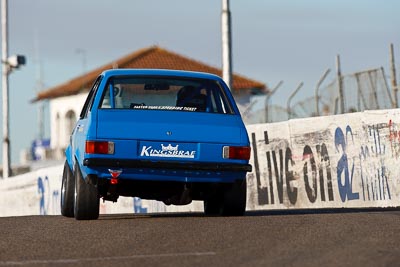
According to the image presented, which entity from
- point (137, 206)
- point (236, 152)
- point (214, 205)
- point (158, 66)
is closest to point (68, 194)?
point (214, 205)

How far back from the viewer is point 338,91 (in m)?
22.2

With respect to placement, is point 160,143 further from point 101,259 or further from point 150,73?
point 101,259

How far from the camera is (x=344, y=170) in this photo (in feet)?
64.2

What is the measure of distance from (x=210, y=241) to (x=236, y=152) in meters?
2.89

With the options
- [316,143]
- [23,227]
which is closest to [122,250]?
[23,227]

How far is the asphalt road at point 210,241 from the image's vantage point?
875cm

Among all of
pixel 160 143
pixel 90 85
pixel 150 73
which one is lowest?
pixel 160 143

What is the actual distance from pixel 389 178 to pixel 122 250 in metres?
9.61

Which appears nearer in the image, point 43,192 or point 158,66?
point 43,192

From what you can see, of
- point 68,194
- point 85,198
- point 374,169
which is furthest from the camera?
point 374,169

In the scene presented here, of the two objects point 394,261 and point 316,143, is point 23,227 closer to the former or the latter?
point 394,261

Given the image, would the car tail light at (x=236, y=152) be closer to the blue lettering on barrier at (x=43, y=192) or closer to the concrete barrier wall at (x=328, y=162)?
the concrete barrier wall at (x=328, y=162)

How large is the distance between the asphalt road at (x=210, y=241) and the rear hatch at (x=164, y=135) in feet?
2.29

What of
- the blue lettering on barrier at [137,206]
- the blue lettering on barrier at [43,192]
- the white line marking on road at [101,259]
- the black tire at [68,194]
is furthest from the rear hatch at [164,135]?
the blue lettering on barrier at [43,192]
